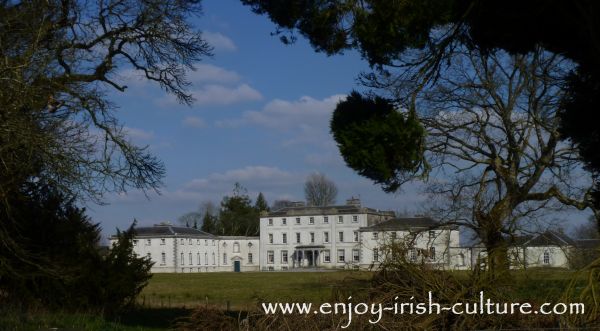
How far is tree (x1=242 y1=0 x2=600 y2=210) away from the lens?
35.2 ft

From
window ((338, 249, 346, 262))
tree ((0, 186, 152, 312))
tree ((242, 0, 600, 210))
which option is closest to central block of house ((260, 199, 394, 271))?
window ((338, 249, 346, 262))

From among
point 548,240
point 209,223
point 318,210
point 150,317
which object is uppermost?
point 318,210

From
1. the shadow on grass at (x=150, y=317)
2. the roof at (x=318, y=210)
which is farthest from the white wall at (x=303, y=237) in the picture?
the shadow on grass at (x=150, y=317)

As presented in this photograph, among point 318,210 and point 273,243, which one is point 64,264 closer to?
point 318,210

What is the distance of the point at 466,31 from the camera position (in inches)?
463

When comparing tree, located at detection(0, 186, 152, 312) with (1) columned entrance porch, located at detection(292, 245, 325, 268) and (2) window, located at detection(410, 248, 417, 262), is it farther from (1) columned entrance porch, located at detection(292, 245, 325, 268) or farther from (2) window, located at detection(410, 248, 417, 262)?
(1) columned entrance porch, located at detection(292, 245, 325, 268)

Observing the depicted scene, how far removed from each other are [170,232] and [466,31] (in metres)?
105

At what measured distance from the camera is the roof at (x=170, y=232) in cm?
11338

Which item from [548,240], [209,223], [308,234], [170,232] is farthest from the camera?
[209,223]

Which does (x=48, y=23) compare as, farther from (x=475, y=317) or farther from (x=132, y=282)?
(x=475, y=317)

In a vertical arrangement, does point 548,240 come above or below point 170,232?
below

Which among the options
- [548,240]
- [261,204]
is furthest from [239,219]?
[548,240]

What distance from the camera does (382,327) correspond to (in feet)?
32.1

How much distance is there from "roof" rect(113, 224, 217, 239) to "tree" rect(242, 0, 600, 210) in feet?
338
